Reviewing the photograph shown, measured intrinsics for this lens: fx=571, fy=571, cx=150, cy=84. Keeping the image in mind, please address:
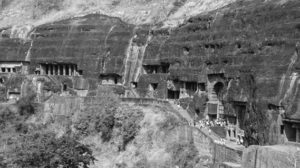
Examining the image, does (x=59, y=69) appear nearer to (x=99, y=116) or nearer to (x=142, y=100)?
(x=99, y=116)

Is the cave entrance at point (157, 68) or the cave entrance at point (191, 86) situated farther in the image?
the cave entrance at point (157, 68)

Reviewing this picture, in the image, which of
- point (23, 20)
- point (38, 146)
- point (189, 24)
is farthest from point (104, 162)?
point (23, 20)

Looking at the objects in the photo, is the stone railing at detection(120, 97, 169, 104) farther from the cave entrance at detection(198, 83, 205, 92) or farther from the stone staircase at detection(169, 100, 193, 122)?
the cave entrance at detection(198, 83, 205, 92)

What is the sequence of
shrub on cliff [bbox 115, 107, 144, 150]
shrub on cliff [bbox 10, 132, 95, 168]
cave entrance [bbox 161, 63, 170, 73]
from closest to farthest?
shrub on cliff [bbox 10, 132, 95, 168], shrub on cliff [bbox 115, 107, 144, 150], cave entrance [bbox 161, 63, 170, 73]

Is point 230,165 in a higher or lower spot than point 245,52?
lower

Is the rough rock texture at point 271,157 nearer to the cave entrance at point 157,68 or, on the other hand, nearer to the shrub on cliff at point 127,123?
the shrub on cliff at point 127,123

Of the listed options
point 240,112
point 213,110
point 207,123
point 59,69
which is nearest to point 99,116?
point 213,110

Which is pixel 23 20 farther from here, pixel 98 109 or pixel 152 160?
pixel 152 160

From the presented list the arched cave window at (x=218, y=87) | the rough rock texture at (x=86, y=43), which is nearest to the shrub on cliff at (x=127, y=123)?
the arched cave window at (x=218, y=87)

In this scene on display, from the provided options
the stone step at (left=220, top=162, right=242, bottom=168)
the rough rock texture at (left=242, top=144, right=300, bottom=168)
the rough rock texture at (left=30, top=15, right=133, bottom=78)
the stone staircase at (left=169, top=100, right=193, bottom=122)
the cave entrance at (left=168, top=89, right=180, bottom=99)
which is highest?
the rough rock texture at (left=30, top=15, right=133, bottom=78)

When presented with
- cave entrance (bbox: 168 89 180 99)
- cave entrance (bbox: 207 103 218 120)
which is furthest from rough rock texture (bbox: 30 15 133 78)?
cave entrance (bbox: 207 103 218 120)

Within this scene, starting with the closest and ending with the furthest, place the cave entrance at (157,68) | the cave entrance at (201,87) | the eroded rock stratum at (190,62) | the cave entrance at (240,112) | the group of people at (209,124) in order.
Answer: the eroded rock stratum at (190,62)
the group of people at (209,124)
the cave entrance at (240,112)
the cave entrance at (201,87)
the cave entrance at (157,68)
